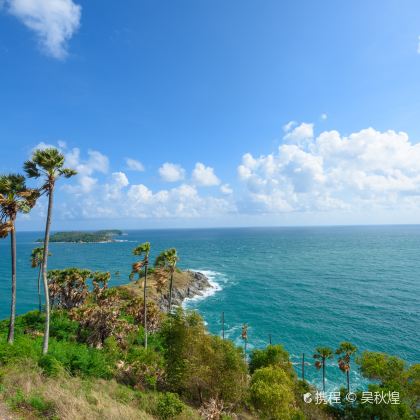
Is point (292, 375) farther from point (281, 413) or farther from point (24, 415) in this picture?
point (24, 415)

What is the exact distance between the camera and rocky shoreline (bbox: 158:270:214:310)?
231ft

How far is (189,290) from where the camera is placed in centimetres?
7881

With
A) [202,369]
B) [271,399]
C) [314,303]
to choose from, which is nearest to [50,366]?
[202,369]

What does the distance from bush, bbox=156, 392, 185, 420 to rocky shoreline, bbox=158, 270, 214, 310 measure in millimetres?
55293

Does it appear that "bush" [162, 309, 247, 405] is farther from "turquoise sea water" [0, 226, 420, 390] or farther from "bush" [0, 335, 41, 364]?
"turquoise sea water" [0, 226, 420, 390]

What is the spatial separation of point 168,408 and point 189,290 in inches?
2634

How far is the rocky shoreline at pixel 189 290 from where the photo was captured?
7049cm

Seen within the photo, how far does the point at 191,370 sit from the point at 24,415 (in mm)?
10186

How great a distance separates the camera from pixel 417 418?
20.6 m

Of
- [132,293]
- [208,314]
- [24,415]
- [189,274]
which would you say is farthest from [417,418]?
[189,274]

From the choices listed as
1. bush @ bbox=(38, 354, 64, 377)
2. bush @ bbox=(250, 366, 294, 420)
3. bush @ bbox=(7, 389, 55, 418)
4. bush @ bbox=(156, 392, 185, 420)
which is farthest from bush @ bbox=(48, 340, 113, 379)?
bush @ bbox=(250, 366, 294, 420)

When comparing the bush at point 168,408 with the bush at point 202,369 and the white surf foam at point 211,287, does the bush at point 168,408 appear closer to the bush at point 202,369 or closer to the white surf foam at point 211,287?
the bush at point 202,369

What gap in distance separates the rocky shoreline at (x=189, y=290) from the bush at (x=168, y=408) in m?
55.3

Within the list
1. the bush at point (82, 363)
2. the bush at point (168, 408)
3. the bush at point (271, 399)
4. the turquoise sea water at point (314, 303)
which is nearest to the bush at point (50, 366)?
the bush at point (82, 363)
